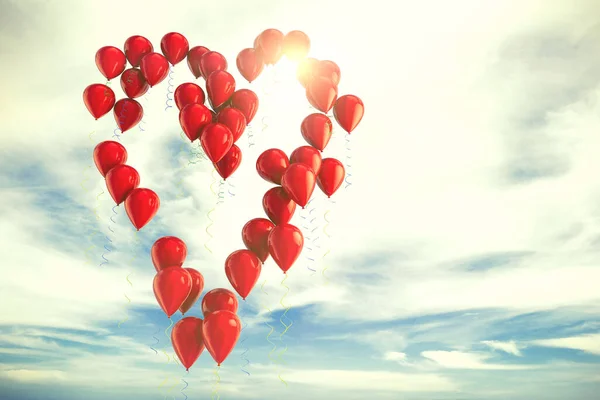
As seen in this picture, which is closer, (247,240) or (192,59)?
(247,240)

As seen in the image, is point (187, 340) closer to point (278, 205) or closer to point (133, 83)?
point (278, 205)

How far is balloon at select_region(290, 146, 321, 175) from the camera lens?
3.27 m

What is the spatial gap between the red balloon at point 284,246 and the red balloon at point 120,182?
0.94 m

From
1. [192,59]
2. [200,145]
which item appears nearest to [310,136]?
[200,145]

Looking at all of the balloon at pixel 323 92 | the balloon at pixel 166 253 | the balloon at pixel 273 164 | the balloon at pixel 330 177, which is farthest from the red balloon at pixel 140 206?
the balloon at pixel 323 92

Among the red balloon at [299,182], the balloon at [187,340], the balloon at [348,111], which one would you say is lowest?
the balloon at [187,340]

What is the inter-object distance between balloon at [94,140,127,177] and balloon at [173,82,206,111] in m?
0.49

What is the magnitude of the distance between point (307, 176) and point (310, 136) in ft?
1.17

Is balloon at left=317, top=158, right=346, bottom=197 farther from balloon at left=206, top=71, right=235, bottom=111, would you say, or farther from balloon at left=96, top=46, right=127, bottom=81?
balloon at left=96, top=46, right=127, bottom=81

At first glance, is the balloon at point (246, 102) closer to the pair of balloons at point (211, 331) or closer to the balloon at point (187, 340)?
the pair of balloons at point (211, 331)

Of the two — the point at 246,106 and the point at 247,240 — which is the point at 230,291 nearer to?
the point at 247,240

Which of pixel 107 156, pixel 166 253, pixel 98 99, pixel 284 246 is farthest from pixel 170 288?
pixel 98 99

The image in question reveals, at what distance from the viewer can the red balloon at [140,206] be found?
3.23 metres

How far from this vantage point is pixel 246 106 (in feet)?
11.6
